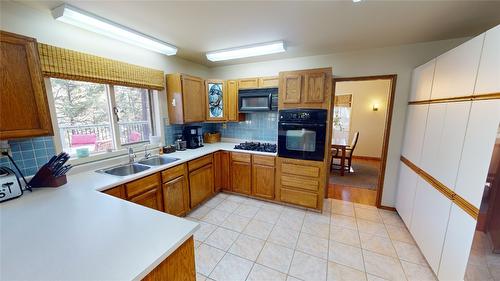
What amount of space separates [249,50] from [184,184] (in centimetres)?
206

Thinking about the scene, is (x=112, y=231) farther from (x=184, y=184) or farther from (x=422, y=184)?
(x=422, y=184)

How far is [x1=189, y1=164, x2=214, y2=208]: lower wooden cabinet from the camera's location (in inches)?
108

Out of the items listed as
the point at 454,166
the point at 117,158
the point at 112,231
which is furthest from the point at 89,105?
the point at 454,166

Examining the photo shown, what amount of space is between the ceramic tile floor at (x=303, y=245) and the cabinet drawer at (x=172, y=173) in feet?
2.31

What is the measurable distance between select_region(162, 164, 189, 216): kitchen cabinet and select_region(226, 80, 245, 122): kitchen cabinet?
4.28 feet

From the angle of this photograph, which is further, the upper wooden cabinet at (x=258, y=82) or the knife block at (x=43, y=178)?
the upper wooden cabinet at (x=258, y=82)

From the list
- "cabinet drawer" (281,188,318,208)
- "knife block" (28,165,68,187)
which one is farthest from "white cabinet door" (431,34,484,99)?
"knife block" (28,165,68,187)

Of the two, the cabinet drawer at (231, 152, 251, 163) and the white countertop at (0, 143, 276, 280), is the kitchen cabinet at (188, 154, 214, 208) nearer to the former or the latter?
the cabinet drawer at (231, 152, 251, 163)

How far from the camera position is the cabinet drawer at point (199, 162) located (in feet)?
8.83

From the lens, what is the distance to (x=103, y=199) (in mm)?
1393

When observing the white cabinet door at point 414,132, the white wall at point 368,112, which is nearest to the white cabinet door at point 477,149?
the white cabinet door at point 414,132

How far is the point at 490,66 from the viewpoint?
1.25 metres

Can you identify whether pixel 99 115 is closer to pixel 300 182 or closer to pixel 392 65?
pixel 300 182

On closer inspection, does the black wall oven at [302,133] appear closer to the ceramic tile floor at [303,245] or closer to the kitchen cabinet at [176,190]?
the ceramic tile floor at [303,245]
